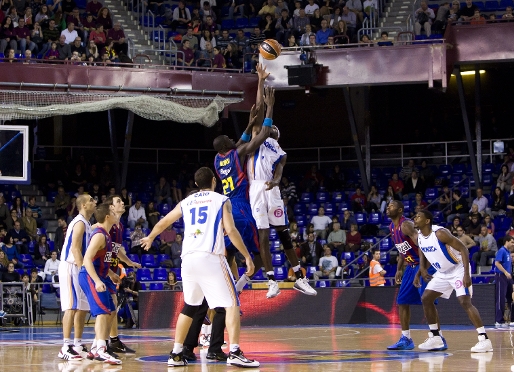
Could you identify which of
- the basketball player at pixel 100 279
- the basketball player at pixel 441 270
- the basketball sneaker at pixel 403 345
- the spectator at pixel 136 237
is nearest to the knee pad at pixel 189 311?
the basketball player at pixel 100 279

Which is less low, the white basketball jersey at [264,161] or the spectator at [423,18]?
the spectator at [423,18]

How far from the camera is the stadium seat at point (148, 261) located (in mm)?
24359

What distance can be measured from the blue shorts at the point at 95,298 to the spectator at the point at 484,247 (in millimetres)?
13270

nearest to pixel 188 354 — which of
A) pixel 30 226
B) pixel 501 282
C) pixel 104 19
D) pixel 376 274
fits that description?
pixel 501 282

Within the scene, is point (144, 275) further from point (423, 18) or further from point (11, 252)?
point (423, 18)

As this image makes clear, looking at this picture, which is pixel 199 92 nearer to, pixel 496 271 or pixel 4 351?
pixel 496 271

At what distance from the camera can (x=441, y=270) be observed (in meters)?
12.5

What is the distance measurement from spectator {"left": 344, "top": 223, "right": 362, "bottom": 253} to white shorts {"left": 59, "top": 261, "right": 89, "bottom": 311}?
1355 centimetres

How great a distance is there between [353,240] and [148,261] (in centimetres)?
573

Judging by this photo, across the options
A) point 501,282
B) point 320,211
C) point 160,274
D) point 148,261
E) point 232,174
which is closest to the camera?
point 232,174

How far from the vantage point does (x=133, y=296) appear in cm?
2192

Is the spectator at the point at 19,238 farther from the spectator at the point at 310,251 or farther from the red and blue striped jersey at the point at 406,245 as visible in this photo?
the red and blue striped jersey at the point at 406,245

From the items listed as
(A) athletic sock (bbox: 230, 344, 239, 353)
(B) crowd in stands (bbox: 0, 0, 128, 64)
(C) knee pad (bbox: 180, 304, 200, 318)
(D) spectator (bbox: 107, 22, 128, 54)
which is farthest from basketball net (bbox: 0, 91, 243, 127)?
(A) athletic sock (bbox: 230, 344, 239, 353)

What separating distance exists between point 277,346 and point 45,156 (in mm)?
17352
